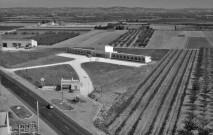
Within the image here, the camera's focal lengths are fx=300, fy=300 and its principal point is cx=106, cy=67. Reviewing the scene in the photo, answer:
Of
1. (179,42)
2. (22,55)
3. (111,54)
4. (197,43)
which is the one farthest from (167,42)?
(22,55)

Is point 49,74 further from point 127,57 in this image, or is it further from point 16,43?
point 16,43

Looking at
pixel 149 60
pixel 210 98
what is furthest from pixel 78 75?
pixel 210 98

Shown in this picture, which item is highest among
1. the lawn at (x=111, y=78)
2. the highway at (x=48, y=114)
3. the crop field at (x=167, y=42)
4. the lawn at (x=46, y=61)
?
the crop field at (x=167, y=42)

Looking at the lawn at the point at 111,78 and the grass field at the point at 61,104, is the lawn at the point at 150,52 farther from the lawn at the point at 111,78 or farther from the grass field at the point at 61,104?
the grass field at the point at 61,104

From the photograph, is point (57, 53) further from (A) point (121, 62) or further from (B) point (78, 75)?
(B) point (78, 75)

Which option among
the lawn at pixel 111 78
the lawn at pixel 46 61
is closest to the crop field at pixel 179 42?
the lawn at pixel 111 78

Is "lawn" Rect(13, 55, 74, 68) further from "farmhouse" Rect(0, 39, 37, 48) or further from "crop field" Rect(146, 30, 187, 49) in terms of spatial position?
"crop field" Rect(146, 30, 187, 49)
